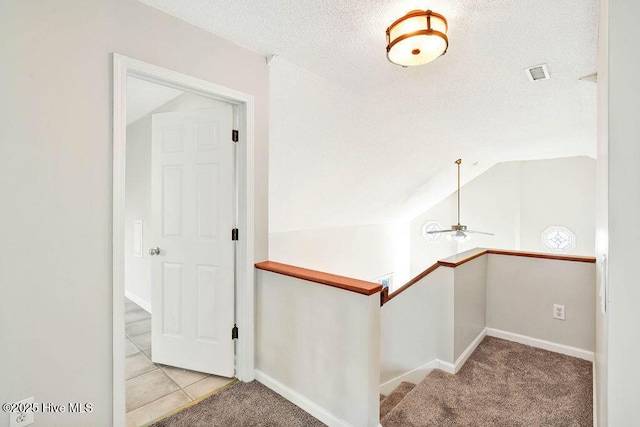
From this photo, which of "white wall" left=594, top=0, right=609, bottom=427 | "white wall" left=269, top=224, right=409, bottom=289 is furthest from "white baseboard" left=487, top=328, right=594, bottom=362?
"white wall" left=269, top=224, right=409, bottom=289

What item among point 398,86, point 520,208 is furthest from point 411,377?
point 520,208

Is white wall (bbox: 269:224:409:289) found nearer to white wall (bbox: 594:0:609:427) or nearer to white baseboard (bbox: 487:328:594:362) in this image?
white baseboard (bbox: 487:328:594:362)

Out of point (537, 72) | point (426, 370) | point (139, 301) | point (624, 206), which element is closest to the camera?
point (624, 206)

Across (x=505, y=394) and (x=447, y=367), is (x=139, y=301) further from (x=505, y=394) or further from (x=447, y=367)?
(x=505, y=394)

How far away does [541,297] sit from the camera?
3.02 meters

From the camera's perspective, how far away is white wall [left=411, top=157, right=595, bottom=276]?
6055mm

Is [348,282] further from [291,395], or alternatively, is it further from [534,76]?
[534,76]

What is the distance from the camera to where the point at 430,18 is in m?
1.61

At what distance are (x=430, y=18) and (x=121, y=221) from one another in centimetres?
192

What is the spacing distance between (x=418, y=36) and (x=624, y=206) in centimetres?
127

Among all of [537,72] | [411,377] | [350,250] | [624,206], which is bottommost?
[411,377]

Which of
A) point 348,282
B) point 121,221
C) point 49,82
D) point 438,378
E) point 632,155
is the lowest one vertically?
point 438,378

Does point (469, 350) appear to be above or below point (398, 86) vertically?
below

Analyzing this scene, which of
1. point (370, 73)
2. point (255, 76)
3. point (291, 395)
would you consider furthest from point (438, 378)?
point (255, 76)
